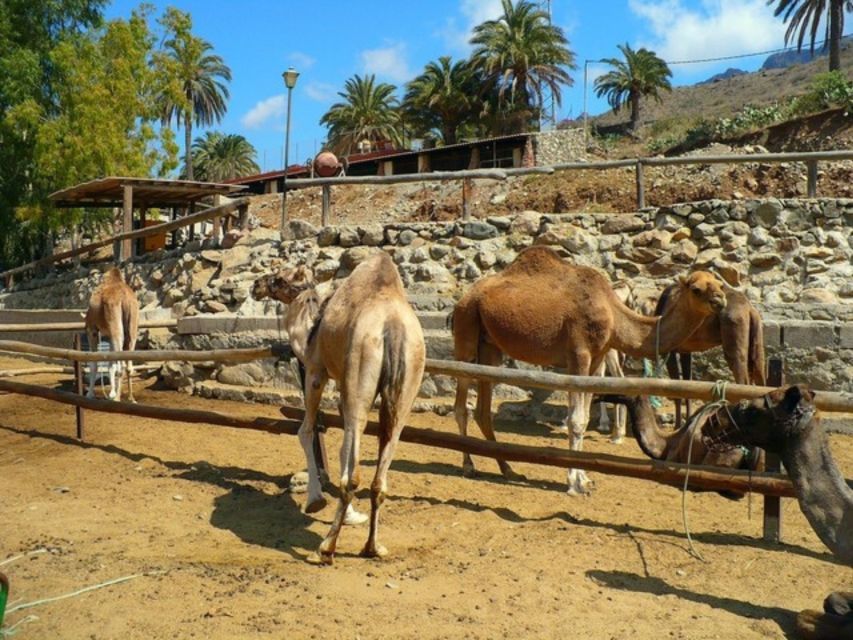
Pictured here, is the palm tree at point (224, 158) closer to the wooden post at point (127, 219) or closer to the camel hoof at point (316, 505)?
the wooden post at point (127, 219)

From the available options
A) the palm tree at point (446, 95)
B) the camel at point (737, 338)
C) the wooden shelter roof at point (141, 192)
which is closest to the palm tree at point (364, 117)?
the palm tree at point (446, 95)

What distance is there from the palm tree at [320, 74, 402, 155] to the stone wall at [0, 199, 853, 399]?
37212 millimetres

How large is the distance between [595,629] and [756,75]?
73353 millimetres

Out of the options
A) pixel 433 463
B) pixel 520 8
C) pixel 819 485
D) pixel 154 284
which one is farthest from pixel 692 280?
pixel 520 8

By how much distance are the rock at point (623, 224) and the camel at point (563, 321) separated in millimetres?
5193

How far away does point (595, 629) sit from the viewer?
4176 mm

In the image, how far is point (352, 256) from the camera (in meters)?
13.9

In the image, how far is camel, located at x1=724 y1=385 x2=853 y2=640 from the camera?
159 inches

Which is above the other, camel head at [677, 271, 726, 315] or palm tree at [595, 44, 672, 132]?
palm tree at [595, 44, 672, 132]

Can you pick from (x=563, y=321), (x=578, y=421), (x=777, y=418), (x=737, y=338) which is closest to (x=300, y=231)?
(x=563, y=321)

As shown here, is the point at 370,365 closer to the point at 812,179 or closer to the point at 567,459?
the point at 567,459

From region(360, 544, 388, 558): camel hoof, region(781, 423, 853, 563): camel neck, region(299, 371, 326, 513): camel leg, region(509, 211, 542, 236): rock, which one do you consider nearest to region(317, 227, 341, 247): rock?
region(509, 211, 542, 236): rock

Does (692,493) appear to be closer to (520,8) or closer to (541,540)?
(541,540)

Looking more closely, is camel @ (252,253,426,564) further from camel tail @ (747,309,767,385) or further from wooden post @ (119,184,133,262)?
wooden post @ (119,184,133,262)
